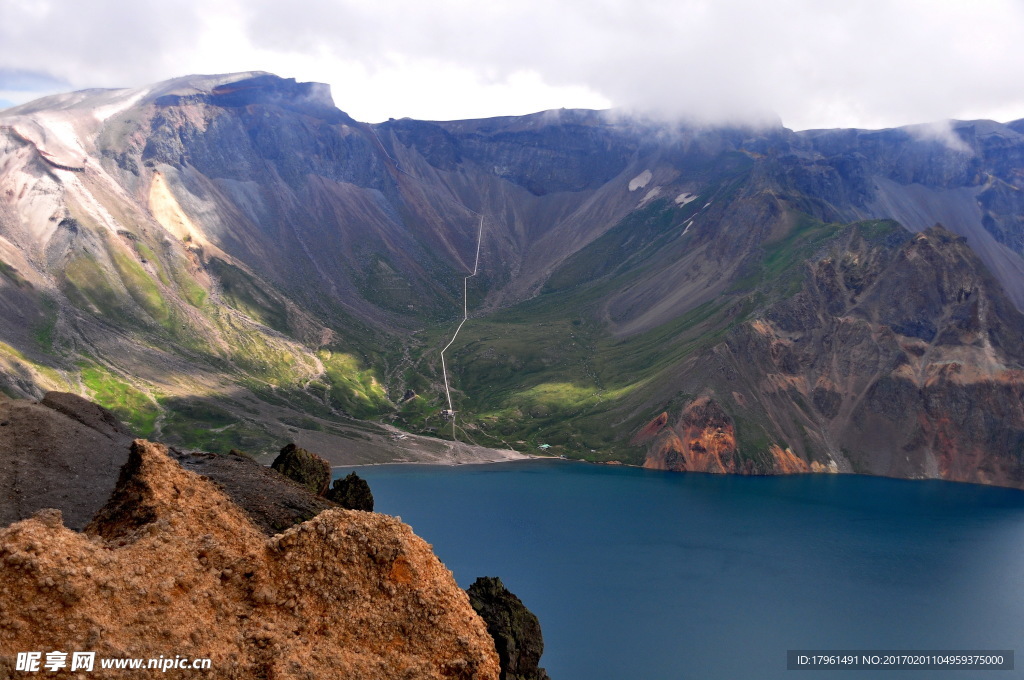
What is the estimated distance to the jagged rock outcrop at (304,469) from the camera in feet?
182

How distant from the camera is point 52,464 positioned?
47.5 meters

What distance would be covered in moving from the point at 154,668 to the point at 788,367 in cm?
17830

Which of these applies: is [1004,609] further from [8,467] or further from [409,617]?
[8,467]

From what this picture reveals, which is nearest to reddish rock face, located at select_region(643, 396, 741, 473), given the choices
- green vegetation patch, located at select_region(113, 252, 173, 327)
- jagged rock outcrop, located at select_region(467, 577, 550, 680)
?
green vegetation patch, located at select_region(113, 252, 173, 327)

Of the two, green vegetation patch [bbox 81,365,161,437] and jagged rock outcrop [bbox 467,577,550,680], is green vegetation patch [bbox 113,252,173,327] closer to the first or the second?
green vegetation patch [bbox 81,365,161,437]

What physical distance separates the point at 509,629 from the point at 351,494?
1984 cm

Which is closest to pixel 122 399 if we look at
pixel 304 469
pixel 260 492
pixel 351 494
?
pixel 304 469

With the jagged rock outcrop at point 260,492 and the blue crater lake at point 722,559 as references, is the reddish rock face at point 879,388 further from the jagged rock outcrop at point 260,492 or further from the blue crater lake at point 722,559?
the jagged rock outcrop at point 260,492

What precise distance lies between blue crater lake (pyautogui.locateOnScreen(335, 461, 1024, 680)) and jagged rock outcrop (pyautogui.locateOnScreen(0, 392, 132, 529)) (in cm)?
4380

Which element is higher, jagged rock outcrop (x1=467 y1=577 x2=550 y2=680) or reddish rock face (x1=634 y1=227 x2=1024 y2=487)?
reddish rock face (x1=634 y1=227 x2=1024 y2=487)

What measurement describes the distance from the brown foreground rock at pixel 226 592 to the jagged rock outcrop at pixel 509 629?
6.96 metres

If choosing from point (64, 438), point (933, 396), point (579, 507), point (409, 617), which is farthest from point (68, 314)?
point (933, 396)

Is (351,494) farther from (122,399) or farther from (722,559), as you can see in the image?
(122,399)

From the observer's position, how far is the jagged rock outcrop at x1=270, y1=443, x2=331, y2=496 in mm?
55375
